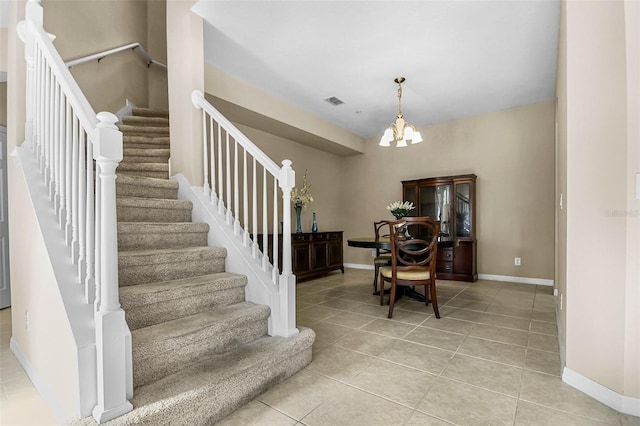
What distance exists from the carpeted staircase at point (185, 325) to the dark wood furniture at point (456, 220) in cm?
361

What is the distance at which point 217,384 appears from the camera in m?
1.52

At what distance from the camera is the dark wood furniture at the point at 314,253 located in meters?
4.71

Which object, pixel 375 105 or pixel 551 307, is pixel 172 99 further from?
pixel 551 307

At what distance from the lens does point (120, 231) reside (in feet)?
6.90

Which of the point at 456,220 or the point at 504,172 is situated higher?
the point at 504,172

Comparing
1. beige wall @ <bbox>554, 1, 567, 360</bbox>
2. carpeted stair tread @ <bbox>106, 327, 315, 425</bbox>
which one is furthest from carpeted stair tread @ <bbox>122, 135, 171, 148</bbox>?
beige wall @ <bbox>554, 1, 567, 360</bbox>

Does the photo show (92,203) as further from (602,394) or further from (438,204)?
(438,204)

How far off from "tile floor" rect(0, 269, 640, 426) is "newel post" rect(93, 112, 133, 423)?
58 cm

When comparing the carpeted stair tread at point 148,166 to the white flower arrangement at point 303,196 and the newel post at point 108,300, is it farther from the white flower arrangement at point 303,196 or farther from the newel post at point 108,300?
the white flower arrangement at point 303,196

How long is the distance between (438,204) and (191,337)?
4549 mm

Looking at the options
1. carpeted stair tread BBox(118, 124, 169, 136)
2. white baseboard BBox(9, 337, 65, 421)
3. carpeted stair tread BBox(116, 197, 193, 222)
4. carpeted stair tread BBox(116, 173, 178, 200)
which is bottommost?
white baseboard BBox(9, 337, 65, 421)

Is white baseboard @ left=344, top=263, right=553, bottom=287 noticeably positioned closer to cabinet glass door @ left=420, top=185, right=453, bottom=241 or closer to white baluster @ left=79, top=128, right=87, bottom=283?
cabinet glass door @ left=420, top=185, right=453, bottom=241

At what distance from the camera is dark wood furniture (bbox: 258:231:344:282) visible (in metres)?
4.71

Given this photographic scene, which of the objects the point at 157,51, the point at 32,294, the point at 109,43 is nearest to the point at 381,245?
the point at 32,294
